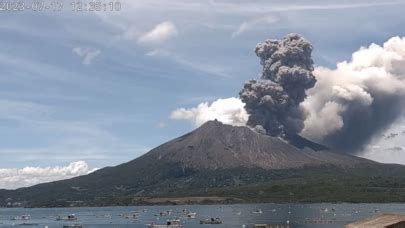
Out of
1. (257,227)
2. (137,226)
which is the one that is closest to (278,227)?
(257,227)

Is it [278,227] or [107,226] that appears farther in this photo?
[107,226]

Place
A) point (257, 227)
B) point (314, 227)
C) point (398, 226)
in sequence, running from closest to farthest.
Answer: point (398, 226), point (257, 227), point (314, 227)

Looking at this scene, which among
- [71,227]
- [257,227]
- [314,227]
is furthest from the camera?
[71,227]

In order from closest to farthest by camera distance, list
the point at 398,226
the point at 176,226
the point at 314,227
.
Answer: the point at 398,226
the point at 314,227
the point at 176,226

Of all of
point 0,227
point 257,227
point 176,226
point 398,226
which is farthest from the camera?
point 0,227

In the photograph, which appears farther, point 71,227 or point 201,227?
point 71,227

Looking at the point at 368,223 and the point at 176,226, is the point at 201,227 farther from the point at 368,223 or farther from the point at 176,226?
the point at 368,223

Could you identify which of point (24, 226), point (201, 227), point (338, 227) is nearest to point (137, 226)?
point (201, 227)

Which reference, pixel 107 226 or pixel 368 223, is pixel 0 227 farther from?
pixel 368 223

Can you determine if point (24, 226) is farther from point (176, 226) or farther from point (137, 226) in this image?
point (176, 226)
